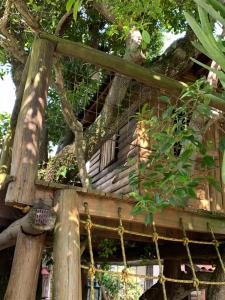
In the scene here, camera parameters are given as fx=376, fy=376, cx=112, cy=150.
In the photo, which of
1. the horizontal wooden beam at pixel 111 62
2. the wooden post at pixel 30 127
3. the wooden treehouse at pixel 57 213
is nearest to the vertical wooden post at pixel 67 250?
the wooden treehouse at pixel 57 213

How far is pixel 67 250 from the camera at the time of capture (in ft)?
8.05

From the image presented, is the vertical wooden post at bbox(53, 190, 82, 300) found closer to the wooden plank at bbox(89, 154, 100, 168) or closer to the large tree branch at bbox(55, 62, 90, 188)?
the large tree branch at bbox(55, 62, 90, 188)

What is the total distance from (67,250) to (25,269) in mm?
326

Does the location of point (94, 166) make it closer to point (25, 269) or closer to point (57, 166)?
point (57, 166)

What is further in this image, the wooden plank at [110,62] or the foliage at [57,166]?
the foliage at [57,166]

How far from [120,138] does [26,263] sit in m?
4.86

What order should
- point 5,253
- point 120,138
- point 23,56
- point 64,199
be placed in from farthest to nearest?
point 120,138
point 23,56
point 5,253
point 64,199

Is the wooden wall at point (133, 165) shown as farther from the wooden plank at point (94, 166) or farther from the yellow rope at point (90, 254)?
the yellow rope at point (90, 254)

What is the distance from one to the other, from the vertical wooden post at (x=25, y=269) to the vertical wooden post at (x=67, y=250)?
0.61 feet

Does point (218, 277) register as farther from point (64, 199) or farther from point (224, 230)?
point (64, 199)

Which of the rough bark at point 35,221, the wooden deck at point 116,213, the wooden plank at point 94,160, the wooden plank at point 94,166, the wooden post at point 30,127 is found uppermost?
the wooden plank at point 94,160

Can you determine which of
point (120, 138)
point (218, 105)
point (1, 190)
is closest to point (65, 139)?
point (120, 138)

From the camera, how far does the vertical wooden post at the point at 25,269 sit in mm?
2467

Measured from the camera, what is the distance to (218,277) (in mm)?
3678
